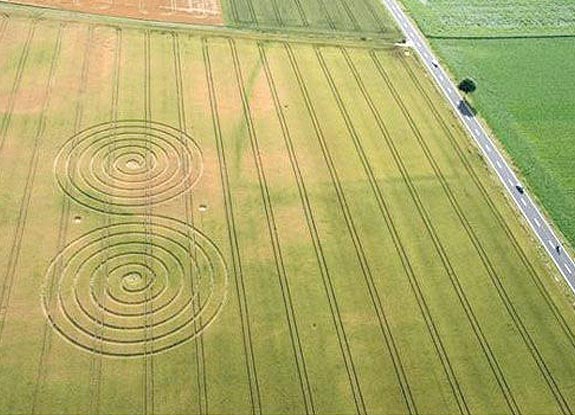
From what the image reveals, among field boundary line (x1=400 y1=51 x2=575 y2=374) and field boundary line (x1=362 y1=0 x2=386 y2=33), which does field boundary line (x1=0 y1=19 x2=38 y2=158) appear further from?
field boundary line (x1=400 y1=51 x2=575 y2=374)

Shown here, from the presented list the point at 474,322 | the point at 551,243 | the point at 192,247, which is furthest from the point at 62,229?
the point at 551,243

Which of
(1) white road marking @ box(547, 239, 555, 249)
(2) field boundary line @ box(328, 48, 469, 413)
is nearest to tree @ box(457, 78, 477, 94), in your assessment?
(2) field boundary line @ box(328, 48, 469, 413)

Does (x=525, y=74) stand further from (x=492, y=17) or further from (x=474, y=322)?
(x=474, y=322)

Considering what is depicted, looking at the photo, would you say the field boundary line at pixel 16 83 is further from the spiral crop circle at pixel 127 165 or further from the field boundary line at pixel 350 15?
the field boundary line at pixel 350 15

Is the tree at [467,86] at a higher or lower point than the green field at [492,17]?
lower

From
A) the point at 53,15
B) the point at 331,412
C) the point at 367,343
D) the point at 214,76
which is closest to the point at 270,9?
the point at 214,76

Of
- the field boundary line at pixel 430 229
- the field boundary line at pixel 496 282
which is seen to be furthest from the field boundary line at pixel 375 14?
the field boundary line at pixel 496 282

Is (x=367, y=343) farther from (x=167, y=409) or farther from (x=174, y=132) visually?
(x=174, y=132)
